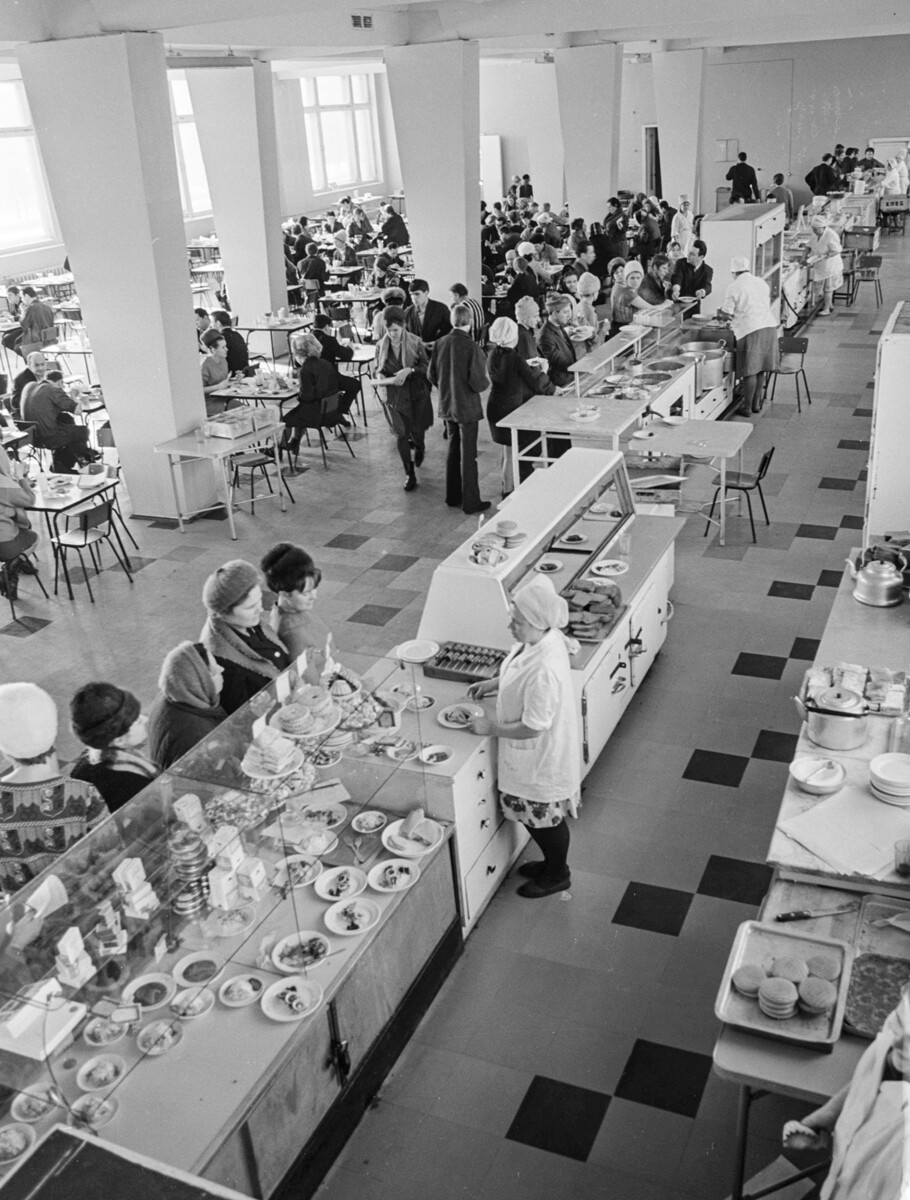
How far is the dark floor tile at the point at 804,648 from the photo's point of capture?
6734 millimetres

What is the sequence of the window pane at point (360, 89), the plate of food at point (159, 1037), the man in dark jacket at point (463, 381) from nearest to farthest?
the plate of food at point (159, 1037), the man in dark jacket at point (463, 381), the window pane at point (360, 89)

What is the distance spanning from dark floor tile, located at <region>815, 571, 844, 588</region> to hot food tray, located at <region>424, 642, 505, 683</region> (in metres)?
3.43

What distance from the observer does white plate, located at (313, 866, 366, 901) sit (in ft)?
13.0

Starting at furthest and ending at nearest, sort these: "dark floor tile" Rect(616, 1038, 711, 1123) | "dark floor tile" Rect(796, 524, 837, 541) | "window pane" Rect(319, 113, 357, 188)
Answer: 1. "window pane" Rect(319, 113, 357, 188)
2. "dark floor tile" Rect(796, 524, 837, 541)
3. "dark floor tile" Rect(616, 1038, 711, 1123)

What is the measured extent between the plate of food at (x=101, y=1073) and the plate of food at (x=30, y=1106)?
7.0 inches

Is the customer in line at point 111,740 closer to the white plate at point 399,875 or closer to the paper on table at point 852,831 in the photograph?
the white plate at point 399,875

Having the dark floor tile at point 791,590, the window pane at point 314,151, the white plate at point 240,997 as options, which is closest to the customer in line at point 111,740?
the white plate at point 240,997

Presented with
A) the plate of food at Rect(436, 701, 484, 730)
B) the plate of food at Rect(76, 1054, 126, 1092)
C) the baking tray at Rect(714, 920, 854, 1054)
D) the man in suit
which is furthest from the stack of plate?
the man in suit

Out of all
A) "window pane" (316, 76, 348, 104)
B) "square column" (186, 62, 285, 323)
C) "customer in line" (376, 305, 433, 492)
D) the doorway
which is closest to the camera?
"customer in line" (376, 305, 433, 492)

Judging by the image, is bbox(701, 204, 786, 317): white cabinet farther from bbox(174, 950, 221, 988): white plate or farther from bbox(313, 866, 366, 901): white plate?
bbox(174, 950, 221, 988): white plate

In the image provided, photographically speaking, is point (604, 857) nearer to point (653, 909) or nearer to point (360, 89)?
point (653, 909)

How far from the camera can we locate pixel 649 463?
27.0ft

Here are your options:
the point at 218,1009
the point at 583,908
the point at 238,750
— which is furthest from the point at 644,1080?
the point at 238,750

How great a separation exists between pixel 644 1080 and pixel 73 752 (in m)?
3.82
